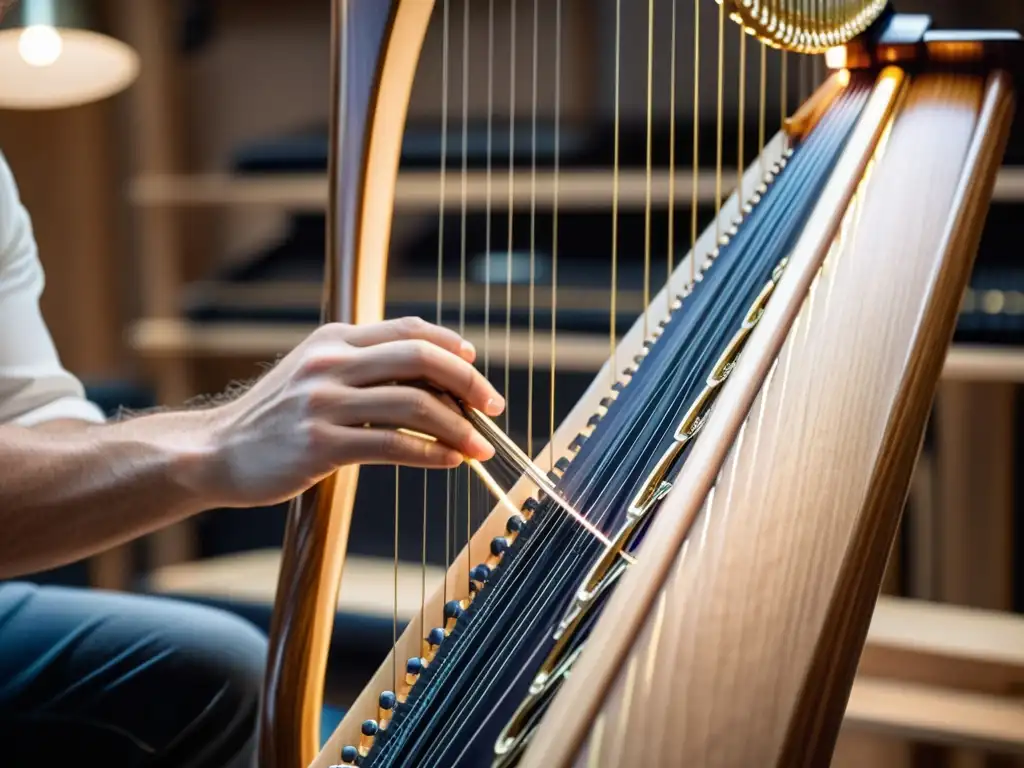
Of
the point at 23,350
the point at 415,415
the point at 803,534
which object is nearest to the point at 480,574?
the point at 415,415

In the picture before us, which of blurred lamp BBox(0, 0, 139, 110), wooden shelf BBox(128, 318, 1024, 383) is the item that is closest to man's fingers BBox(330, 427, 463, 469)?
wooden shelf BBox(128, 318, 1024, 383)

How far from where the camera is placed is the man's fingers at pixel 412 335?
606 mm

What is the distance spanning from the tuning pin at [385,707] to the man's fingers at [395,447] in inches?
4.8

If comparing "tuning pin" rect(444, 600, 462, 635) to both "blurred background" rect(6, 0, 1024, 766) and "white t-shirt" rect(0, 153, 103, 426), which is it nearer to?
"white t-shirt" rect(0, 153, 103, 426)

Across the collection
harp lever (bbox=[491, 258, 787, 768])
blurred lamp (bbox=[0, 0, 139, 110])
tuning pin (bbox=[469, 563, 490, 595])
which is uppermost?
blurred lamp (bbox=[0, 0, 139, 110])

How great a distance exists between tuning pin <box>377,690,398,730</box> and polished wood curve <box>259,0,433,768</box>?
70 mm

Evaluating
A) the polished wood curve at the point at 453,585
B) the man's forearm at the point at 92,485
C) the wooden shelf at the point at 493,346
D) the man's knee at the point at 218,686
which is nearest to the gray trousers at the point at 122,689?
the man's knee at the point at 218,686

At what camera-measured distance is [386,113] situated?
0.69 m

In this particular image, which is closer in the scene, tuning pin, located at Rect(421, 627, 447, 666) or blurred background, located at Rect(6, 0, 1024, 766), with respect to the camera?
tuning pin, located at Rect(421, 627, 447, 666)

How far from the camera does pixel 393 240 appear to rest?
223 centimetres

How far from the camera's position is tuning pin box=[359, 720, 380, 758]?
0.60m

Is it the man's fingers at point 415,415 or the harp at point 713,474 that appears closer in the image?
the harp at point 713,474

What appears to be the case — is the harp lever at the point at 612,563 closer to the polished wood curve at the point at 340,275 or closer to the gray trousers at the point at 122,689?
the polished wood curve at the point at 340,275

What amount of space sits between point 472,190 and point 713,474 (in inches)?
59.2
